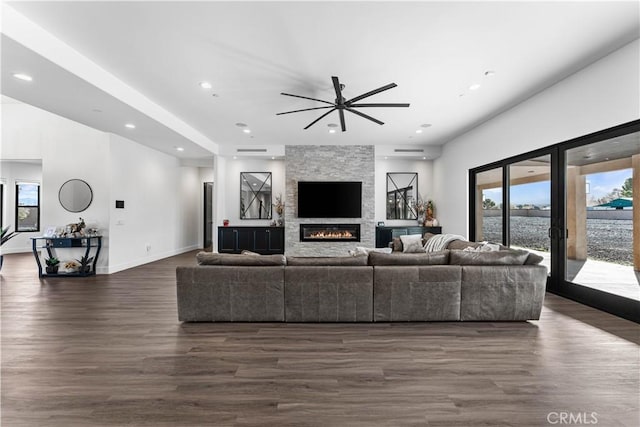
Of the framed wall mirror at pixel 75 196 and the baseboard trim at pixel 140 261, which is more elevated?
the framed wall mirror at pixel 75 196

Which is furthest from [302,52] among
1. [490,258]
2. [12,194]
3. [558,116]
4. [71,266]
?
[12,194]

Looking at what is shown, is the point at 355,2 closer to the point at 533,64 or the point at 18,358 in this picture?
the point at 533,64

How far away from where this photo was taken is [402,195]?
853 centimetres

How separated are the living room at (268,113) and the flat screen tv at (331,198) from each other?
1.33 metres

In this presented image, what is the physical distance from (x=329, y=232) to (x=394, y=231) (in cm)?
174

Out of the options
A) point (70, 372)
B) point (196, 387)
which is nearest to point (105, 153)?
point (70, 372)

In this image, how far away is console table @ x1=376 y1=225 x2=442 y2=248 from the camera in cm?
799

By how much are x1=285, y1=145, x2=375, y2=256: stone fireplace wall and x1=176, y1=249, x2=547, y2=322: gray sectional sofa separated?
462 cm

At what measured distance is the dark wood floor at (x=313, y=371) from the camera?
177 centimetres

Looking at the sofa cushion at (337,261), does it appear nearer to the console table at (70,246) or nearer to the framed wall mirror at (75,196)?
the console table at (70,246)

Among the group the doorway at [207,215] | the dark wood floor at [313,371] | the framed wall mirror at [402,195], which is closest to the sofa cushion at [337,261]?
the dark wood floor at [313,371]

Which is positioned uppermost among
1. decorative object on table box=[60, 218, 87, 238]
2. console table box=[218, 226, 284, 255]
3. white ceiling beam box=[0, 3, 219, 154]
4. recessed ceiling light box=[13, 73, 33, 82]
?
white ceiling beam box=[0, 3, 219, 154]

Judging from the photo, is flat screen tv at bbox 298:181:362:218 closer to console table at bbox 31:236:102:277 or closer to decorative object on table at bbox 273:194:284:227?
decorative object on table at bbox 273:194:284:227

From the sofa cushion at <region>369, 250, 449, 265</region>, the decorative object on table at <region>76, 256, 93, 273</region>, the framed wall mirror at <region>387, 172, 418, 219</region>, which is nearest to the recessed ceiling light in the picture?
the decorative object on table at <region>76, 256, 93, 273</region>
